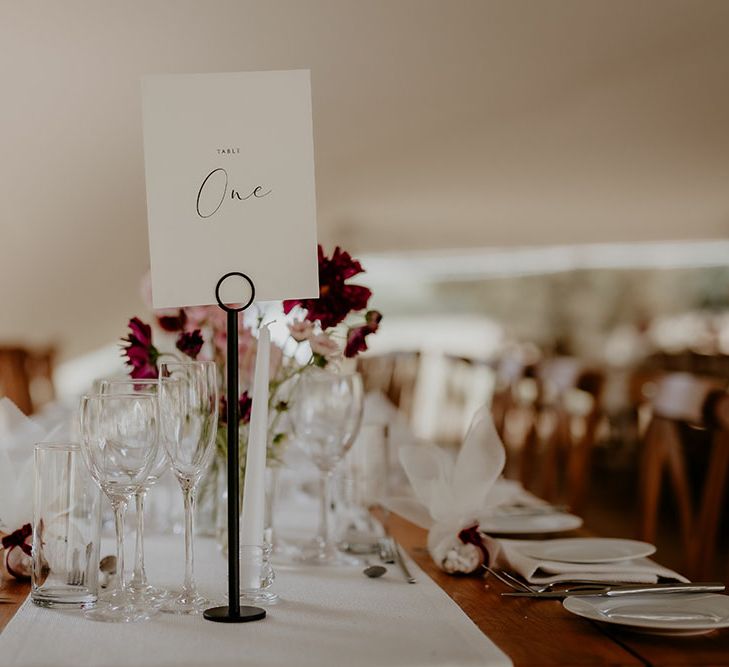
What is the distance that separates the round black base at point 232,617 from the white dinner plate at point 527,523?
503 millimetres

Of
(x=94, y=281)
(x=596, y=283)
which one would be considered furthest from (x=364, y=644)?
(x=596, y=283)

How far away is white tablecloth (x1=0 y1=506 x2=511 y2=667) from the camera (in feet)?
2.53

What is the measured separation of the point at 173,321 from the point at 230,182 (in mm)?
427

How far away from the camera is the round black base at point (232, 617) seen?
2.88ft

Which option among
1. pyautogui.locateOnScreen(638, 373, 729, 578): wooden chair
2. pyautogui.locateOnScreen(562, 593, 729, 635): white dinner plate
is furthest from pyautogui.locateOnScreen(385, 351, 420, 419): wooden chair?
pyautogui.locateOnScreen(562, 593, 729, 635): white dinner plate

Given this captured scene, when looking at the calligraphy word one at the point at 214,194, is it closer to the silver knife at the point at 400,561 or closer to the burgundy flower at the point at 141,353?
the burgundy flower at the point at 141,353

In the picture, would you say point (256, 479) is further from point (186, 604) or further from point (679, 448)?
point (679, 448)

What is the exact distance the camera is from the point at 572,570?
1.07 meters

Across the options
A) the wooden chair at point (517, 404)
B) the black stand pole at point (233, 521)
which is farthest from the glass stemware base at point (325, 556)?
the wooden chair at point (517, 404)

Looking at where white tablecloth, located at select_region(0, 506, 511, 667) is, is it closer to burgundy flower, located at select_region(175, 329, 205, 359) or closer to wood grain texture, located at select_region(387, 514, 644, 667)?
wood grain texture, located at select_region(387, 514, 644, 667)

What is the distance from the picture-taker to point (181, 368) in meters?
0.91

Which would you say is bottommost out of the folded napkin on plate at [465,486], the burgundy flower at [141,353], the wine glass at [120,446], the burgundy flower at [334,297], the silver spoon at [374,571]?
the silver spoon at [374,571]

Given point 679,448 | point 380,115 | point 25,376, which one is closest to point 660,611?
point 679,448

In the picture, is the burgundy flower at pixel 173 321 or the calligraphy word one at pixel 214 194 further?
the burgundy flower at pixel 173 321
